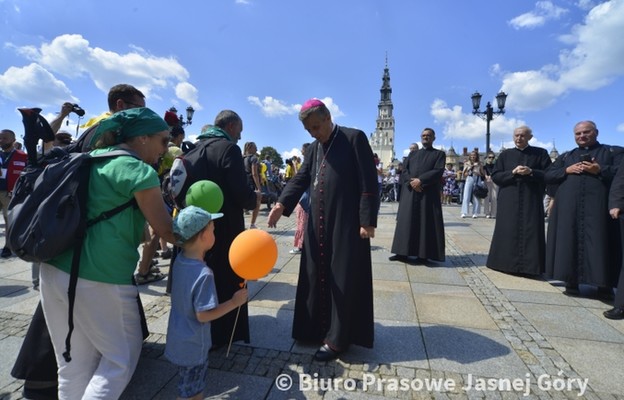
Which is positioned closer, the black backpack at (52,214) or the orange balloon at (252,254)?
the black backpack at (52,214)

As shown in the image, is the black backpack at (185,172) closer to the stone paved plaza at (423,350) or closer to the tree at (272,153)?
the stone paved plaza at (423,350)

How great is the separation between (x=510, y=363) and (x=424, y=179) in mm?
3671

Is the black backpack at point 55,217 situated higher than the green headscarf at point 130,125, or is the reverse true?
the green headscarf at point 130,125

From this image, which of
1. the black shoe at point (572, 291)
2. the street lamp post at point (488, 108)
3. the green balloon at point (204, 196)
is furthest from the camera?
the street lamp post at point (488, 108)

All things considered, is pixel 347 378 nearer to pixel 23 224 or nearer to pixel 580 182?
pixel 23 224

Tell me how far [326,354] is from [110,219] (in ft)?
6.42

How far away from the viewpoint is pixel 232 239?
2.92 metres

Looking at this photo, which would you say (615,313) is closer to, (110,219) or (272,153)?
(110,219)

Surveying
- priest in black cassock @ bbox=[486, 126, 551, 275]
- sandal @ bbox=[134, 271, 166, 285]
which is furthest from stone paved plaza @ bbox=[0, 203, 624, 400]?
priest in black cassock @ bbox=[486, 126, 551, 275]

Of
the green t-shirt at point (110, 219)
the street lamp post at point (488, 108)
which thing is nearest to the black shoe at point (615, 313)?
the green t-shirt at point (110, 219)

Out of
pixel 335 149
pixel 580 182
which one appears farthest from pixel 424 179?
pixel 335 149

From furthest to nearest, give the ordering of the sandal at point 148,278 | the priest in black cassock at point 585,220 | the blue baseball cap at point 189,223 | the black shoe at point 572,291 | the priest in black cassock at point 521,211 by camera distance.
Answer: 1. the priest in black cassock at point 521,211
2. the sandal at point 148,278
3. the black shoe at point 572,291
4. the priest in black cassock at point 585,220
5. the blue baseball cap at point 189,223

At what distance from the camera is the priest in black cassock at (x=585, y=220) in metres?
Answer: 4.20

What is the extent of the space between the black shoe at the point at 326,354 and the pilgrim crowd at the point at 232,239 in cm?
1
